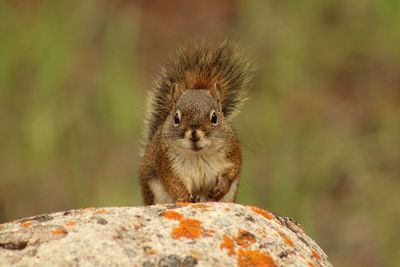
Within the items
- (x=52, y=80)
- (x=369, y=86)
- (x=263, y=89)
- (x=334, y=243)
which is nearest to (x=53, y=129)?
(x=52, y=80)

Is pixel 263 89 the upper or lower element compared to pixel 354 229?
upper

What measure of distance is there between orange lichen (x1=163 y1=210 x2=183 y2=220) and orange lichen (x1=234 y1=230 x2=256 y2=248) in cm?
26

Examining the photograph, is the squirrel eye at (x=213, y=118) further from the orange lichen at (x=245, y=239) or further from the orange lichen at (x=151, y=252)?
the orange lichen at (x=151, y=252)

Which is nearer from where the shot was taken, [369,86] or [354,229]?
[354,229]

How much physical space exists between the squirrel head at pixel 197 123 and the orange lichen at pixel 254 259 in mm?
1415

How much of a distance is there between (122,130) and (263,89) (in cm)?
187

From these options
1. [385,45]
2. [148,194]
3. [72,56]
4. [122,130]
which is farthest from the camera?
[385,45]

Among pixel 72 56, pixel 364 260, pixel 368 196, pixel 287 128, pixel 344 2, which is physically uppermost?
pixel 344 2

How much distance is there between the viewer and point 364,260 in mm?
8594

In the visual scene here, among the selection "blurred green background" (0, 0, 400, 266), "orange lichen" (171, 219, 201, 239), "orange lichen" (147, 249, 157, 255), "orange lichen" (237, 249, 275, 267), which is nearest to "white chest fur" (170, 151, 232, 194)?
"orange lichen" (171, 219, 201, 239)

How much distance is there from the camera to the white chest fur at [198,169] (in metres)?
4.93

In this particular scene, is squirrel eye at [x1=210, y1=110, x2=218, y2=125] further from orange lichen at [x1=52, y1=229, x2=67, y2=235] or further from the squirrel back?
orange lichen at [x1=52, y1=229, x2=67, y2=235]

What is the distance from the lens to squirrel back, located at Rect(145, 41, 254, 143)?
548 cm

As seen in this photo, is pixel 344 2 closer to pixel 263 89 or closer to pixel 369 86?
pixel 369 86
